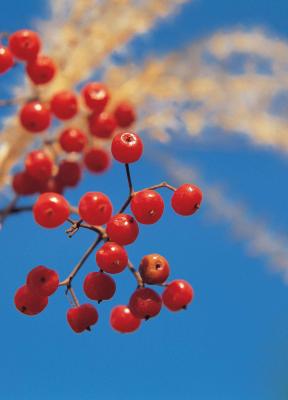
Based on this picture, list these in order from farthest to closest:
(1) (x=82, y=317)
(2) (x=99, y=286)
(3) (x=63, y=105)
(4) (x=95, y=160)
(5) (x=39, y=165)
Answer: (4) (x=95, y=160) < (3) (x=63, y=105) < (5) (x=39, y=165) < (1) (x=82, y=317) < (2) (x=99, y=286)

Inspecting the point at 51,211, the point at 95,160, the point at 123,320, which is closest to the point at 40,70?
the point at 95,160

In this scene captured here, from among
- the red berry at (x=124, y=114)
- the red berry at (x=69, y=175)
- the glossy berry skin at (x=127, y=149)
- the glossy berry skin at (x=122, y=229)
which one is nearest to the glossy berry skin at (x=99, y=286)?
the glossy berry skin at (x=122, y=229)

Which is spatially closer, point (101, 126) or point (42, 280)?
point (42, 280)

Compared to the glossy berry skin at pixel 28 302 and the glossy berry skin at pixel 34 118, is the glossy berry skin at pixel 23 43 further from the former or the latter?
the glossy berry skin at pixel 28 302

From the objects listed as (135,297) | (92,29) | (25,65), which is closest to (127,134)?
(135,297)

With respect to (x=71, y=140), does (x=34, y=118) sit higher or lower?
lower

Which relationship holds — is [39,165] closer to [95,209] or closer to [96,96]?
[96,96]

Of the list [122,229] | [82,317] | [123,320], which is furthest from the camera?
[123,320]
